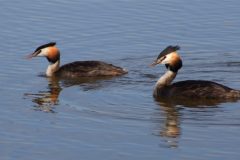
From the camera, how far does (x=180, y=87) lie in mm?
18172

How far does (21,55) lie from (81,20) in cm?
304

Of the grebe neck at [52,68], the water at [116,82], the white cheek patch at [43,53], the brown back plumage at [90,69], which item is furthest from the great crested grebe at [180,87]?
the white cheek patch at [43,53]

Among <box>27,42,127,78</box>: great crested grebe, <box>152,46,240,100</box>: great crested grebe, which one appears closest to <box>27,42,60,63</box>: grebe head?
<box>27,42,127,78</box>: great crested grebe

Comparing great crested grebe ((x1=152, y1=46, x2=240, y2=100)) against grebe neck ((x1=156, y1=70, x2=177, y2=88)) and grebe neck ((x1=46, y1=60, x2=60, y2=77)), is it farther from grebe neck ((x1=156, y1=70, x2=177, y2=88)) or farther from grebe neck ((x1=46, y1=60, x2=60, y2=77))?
grebe neck ((x1=46, y1=60, x2=60, y2=77))

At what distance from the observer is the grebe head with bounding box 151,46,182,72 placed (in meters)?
18.9

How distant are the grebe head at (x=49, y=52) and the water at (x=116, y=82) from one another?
1.11 ft

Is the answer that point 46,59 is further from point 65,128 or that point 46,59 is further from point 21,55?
point 65,128

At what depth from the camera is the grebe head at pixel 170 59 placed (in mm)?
18875

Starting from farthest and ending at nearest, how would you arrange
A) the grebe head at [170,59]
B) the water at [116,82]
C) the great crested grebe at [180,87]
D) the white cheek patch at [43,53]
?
1. the white cheek patch at [43,53]
2. the grebe head at [170,59]
3. the great crested grebe at [180,87]
4. the water at [116,82]

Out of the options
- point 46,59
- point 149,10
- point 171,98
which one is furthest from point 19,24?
point 171,98

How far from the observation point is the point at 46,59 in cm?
2212

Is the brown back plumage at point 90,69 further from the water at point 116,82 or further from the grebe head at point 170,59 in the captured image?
the grebe head at point 170,59

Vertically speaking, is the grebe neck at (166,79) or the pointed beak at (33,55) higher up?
the pointed beak at (33,55)

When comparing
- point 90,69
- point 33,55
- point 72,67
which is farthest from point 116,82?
point 33,55
